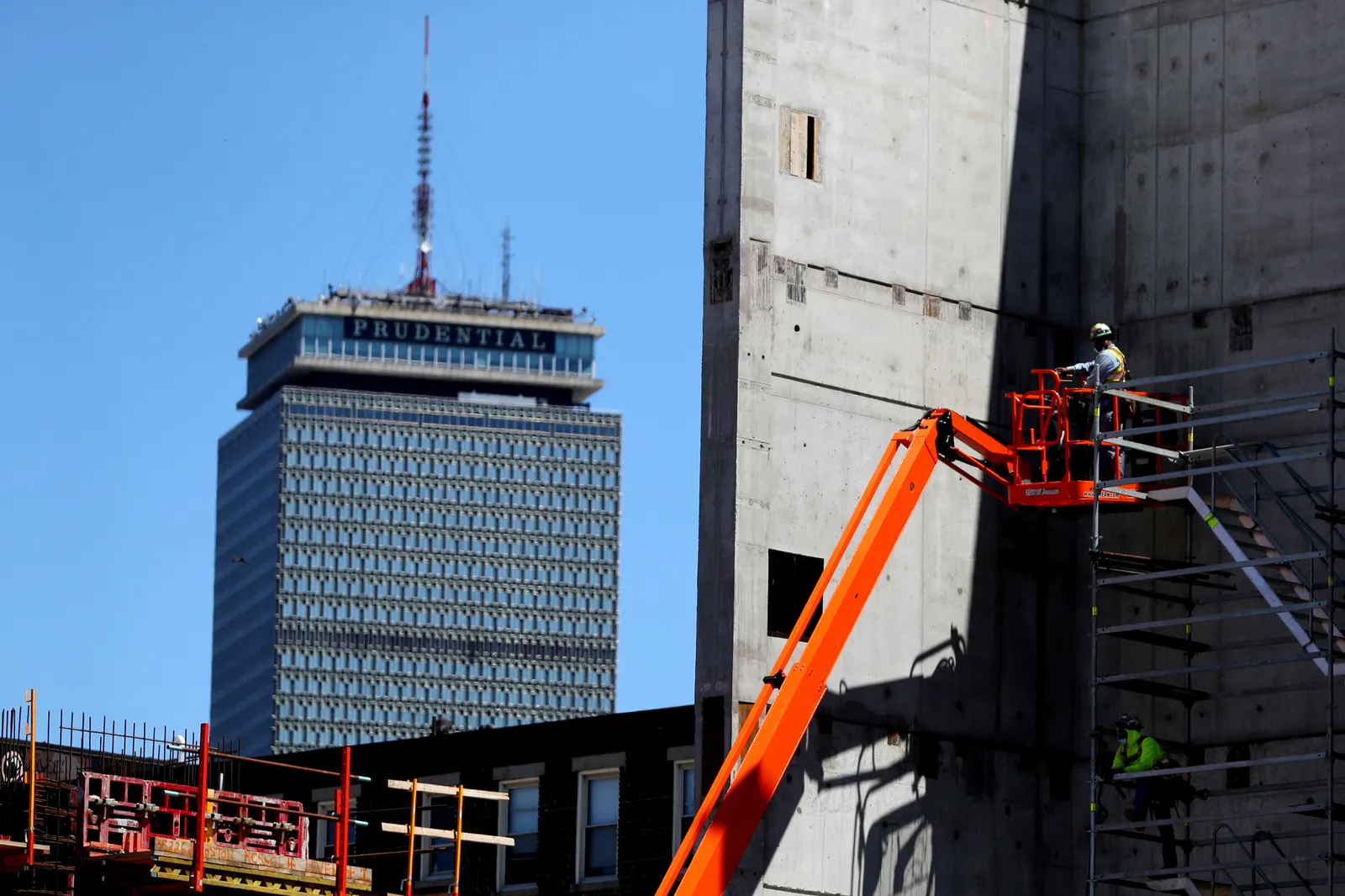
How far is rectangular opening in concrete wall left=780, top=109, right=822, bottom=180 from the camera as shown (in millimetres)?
31766

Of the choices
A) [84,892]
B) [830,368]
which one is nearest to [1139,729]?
[830,368]

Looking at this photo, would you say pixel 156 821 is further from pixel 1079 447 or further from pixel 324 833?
pixel 324 833

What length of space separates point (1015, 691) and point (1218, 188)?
23.6 feet

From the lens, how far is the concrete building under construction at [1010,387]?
3059cm

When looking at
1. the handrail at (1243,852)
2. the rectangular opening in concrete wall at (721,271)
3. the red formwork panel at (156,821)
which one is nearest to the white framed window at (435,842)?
the red formwork panel at (156,821)

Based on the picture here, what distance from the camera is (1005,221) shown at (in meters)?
34.0

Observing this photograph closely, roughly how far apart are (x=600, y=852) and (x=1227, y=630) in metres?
20.6

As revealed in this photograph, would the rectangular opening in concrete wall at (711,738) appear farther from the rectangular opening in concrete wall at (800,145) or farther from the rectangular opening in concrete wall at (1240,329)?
the rectangular opening in concrete wall at (1240,329)

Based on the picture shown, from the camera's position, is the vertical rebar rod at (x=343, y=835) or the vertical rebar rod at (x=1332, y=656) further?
the vertical rebar rod at (x=343, y=835)

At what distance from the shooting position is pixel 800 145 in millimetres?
31969

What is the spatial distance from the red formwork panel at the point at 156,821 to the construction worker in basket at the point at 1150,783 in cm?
1020

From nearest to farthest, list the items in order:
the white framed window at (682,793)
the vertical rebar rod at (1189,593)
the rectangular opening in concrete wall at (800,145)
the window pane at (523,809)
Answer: the vertical rebar rod at (1189,593)
the rectangular opening in concrete wall at (800,145)
the white framed window at (682,793)
the window pane at (523,809)

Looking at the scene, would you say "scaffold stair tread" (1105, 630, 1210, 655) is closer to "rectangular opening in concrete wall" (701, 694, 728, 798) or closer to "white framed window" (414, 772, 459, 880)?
"rectangular opening in concrete wall" (701, 694, 728, 798)

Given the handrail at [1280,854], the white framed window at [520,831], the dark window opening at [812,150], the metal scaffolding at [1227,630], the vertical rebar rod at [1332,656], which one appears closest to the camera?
the vertical rebar rod at [1332,656]
